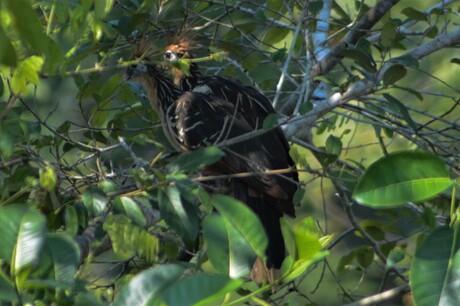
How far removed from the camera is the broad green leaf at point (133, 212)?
5.21ft

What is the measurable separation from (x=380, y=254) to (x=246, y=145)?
0.83m

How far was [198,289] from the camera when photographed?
93 cm

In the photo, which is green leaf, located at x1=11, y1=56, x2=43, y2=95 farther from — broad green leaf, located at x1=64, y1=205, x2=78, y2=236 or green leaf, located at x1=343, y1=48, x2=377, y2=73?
green leaf, located at x1=343, y1=48, x2=377, y2=73

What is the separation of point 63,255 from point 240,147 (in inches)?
86.7

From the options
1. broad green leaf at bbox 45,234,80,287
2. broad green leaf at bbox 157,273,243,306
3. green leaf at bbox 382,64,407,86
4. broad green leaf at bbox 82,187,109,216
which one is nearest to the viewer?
broad green leaf at bbox 157,273,243,306

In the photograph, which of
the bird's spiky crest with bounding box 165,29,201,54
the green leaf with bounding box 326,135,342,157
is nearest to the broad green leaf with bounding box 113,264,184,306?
the green leaf with bounding box 326,135,342,157

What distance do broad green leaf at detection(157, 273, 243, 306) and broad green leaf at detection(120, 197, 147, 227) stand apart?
25.2 inches

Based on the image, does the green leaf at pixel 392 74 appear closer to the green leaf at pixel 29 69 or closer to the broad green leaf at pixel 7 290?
the green leaf at pixel 29 69

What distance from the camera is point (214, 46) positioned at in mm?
3223

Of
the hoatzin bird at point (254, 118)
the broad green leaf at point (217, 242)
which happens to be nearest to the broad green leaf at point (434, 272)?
the broad green leaf at point (217, 242)

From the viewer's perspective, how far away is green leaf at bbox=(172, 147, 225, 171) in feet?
5.29

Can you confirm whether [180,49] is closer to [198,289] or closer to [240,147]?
[240,147]

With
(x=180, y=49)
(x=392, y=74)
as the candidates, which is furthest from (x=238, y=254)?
(x=180, y=49)

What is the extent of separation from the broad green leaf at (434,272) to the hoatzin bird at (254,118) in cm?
169
